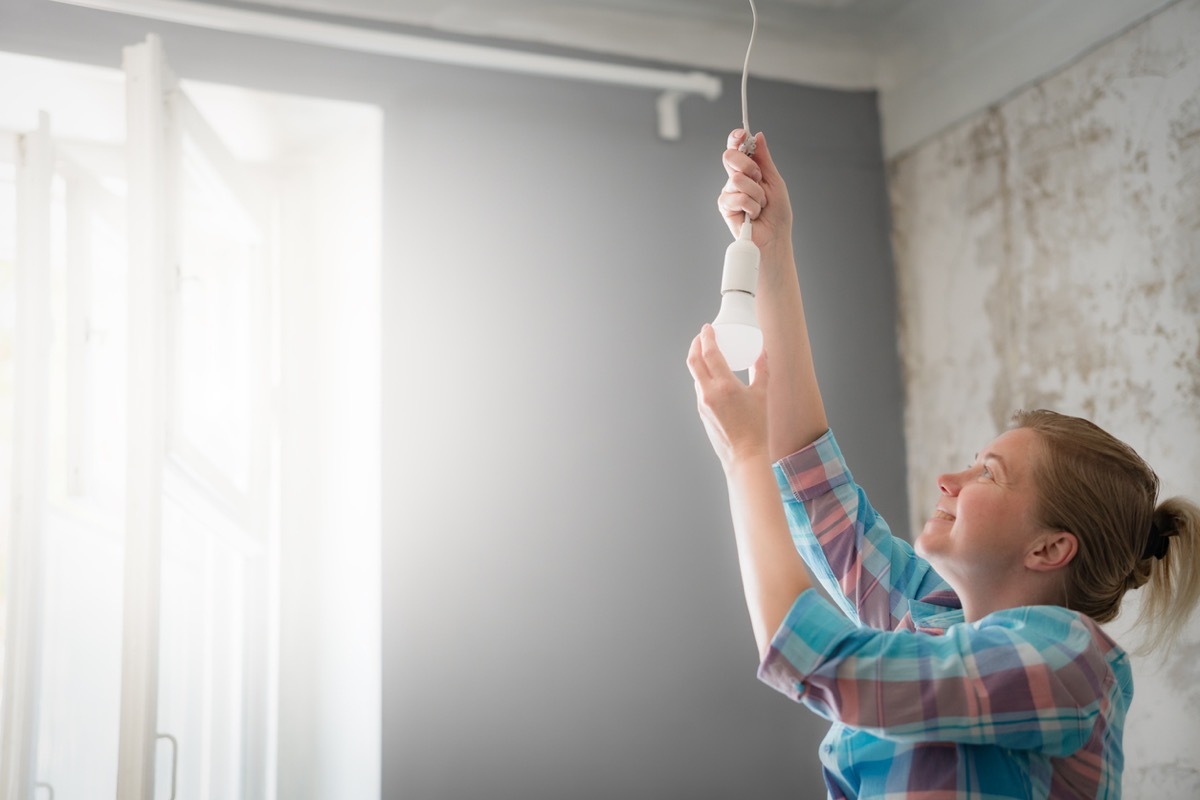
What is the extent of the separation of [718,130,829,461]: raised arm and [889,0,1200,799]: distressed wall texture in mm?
677

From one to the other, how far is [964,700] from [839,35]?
5.72 feet

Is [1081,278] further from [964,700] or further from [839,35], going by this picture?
[964,700]

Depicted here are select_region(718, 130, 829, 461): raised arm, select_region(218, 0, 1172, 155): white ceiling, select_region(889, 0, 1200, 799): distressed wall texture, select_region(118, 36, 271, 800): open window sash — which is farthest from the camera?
select_region(218, 0, 1172, 155): white ceiling

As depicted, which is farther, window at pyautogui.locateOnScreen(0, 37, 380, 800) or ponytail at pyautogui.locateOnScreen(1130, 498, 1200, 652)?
window at pyautogui.locateOnScreen(0, 37, 380, 800)

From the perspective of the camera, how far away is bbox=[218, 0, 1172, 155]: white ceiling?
6.70 feet

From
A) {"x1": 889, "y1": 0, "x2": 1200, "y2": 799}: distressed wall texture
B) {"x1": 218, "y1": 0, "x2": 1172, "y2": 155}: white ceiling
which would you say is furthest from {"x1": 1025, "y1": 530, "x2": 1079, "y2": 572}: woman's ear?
{"x1": 218, "y1": 0, "x2": 1172, "y2": 155}: white ceiling

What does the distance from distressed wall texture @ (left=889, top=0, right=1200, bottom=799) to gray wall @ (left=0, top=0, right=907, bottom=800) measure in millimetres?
234

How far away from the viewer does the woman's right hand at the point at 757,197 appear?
1.20 meters

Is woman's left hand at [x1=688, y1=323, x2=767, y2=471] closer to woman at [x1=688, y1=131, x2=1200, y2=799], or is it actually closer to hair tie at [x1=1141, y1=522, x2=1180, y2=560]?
woman at [x1=688, y1=131, x2=1200, y2=799]

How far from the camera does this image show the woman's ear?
1.10 m

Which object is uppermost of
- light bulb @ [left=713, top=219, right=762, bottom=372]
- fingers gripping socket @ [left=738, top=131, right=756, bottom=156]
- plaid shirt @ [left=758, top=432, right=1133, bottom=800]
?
fingers gripping socket @ [left=738, top=131, right=756, bottom=156]

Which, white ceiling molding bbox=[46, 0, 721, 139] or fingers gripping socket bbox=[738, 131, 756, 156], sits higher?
white ceiling molding bbox=[46, 0, 721, 139]

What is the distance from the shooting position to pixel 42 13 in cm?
183

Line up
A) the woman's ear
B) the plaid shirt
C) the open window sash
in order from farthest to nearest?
the open window sash < the woman's ear < the plaid shirt
